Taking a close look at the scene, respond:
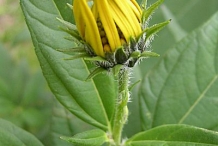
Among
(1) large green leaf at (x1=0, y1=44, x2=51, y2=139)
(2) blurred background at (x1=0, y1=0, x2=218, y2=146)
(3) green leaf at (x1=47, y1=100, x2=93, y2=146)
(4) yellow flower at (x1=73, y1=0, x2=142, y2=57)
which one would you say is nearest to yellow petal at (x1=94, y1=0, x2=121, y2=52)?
(4) yellow flower at (x1=73, y1=0, x2=142, y2=57)

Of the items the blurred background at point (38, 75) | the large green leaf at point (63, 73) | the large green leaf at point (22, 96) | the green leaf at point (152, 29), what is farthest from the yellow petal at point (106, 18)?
the large green leaf at point (22, 96)

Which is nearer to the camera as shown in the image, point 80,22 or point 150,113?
point 80,22

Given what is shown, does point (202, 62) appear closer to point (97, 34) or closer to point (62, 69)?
point (62, 69)

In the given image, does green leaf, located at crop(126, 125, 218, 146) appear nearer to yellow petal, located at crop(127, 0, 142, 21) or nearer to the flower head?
the flower head

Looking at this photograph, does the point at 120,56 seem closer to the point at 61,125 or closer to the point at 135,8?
the point at 135,8

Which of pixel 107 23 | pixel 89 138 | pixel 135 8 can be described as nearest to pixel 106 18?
pixel 107 23

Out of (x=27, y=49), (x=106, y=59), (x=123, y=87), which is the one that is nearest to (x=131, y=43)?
(x=106, y=59)
